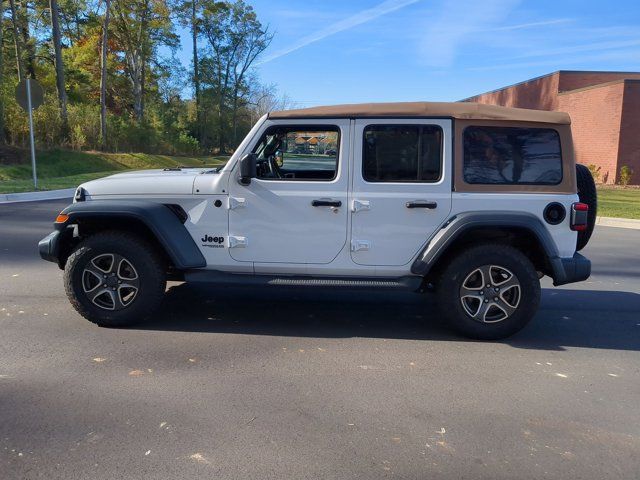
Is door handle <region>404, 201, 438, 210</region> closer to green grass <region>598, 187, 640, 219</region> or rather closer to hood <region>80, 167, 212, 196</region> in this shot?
hood <region>80, 167, 212, 196</region>

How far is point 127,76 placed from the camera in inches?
1825

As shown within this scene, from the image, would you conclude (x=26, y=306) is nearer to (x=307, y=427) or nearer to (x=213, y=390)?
(x=213, y=390)

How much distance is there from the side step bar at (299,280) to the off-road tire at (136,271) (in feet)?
1.01

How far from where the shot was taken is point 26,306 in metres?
5.43

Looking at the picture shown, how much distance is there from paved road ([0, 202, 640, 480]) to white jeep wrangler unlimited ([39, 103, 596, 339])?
0.50 metres

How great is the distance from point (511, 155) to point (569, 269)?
1.10 metres

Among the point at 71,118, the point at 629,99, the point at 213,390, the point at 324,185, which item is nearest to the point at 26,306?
the point at 213,390

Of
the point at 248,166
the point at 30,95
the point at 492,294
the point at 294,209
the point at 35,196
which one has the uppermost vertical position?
the point at 30,95

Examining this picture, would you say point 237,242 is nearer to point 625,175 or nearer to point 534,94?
point 625,175

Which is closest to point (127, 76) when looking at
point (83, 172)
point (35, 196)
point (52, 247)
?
point (83, 172)

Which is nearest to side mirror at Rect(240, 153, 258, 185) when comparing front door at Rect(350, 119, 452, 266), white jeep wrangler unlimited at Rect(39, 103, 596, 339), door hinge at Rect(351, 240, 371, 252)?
white jeep wrangler unlimited at Rect(39, 103, 596, 339)

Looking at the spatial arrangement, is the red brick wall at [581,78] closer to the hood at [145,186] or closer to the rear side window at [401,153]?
the rear side window at [401,153]

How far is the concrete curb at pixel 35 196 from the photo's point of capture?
49.3 ft

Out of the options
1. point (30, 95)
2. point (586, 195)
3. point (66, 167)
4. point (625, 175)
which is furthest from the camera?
point (66, 167)
